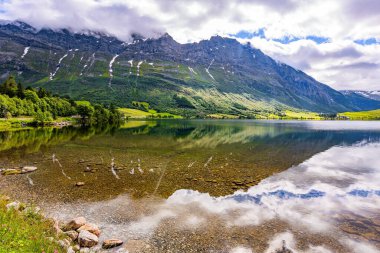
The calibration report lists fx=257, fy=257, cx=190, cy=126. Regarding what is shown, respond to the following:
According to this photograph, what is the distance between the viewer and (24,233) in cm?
1497

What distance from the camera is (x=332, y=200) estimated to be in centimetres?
2870

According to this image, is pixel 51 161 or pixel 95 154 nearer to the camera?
pixel 51 161

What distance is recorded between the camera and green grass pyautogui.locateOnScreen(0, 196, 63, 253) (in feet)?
43.0

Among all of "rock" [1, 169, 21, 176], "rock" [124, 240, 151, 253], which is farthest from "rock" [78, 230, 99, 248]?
"rock" [1, 169, 21, 176]

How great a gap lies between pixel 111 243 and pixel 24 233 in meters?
5.26

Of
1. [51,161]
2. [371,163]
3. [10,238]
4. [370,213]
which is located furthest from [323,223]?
[51,161]

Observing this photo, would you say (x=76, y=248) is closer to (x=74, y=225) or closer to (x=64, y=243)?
(x=64, y=243)

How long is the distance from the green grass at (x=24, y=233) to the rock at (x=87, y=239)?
1.77m

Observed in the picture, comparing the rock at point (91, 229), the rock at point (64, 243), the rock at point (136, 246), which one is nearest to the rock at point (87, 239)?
the rock at point (91, 229)

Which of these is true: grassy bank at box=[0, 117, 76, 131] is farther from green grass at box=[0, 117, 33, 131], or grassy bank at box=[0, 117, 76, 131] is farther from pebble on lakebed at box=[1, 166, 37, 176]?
pebble on lakebed at box=[1, 166, 37, 176]

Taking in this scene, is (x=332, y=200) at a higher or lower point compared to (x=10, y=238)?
lower

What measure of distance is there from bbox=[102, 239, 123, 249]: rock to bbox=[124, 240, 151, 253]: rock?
0.55m

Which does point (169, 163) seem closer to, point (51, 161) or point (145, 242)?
point (51, 161)

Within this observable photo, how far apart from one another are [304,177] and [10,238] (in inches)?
1464
